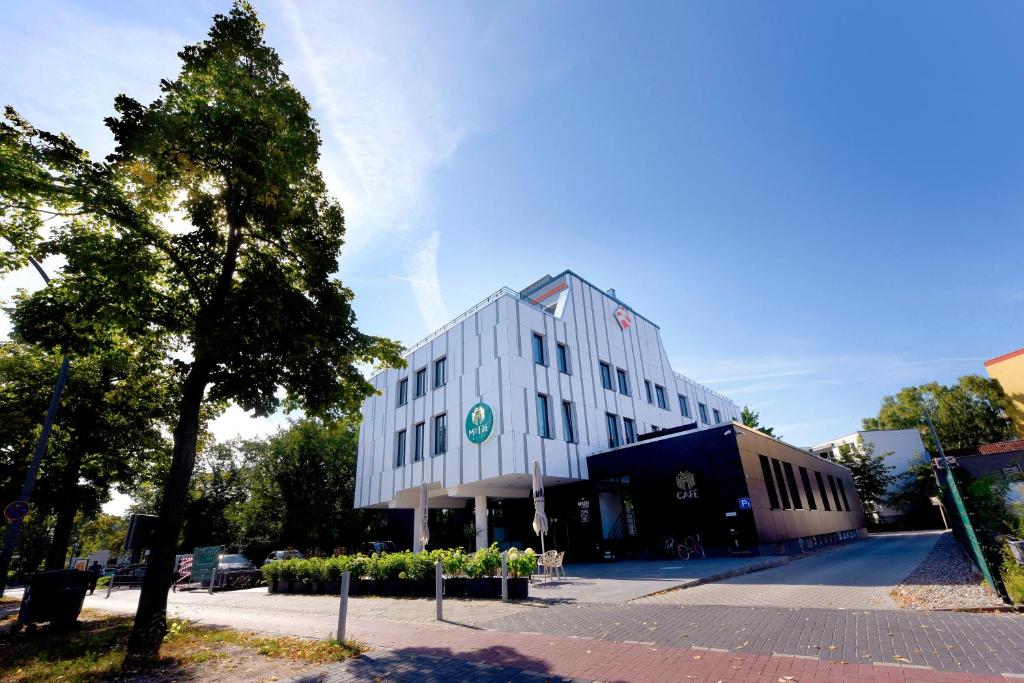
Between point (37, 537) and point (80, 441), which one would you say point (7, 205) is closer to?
point (80, 441)

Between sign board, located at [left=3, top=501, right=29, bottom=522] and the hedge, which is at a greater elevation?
sign board, located at [left=3, top=501, right=29, bottom=522]

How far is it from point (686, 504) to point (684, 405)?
1688 cm

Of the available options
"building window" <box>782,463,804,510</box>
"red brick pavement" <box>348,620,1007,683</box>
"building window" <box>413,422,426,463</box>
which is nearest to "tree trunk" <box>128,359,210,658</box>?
"red brick pavement" <box>348,620,1007,683</box>

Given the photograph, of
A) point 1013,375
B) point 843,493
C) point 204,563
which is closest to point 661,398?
point 843,493

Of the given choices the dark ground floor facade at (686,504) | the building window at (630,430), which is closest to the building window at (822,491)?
the dark ground floor facade at (686,504)

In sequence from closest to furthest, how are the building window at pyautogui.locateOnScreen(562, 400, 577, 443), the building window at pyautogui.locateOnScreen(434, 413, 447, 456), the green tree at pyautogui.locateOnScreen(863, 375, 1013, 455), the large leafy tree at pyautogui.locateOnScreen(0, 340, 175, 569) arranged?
the large leafy tree at pyautogui.locateOnScreen(0, 340, 175, 569) → the building window at pyautogui.locateOnScreen(562, 400, 577, 443) → the building window at pyautogui.locateOnScreen(434, 413, 447, 456) → the green tree at pyautogui.locateOnScreen(863, 375, 1013, 455)

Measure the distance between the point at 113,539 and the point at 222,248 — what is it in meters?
83.4

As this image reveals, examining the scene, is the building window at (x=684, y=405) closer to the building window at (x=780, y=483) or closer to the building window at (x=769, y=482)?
the building window at (x=780, y=483)

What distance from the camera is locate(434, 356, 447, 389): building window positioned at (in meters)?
25.2

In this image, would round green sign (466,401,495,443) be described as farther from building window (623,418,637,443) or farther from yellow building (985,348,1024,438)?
yellow building (985,348,1024,438)

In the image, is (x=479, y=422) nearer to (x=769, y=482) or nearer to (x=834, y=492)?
(x=769, y=482)

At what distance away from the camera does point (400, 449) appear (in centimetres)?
2697

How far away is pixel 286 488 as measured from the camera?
3462cm

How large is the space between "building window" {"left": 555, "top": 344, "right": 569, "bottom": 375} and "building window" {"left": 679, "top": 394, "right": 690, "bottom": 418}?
1353 cm
